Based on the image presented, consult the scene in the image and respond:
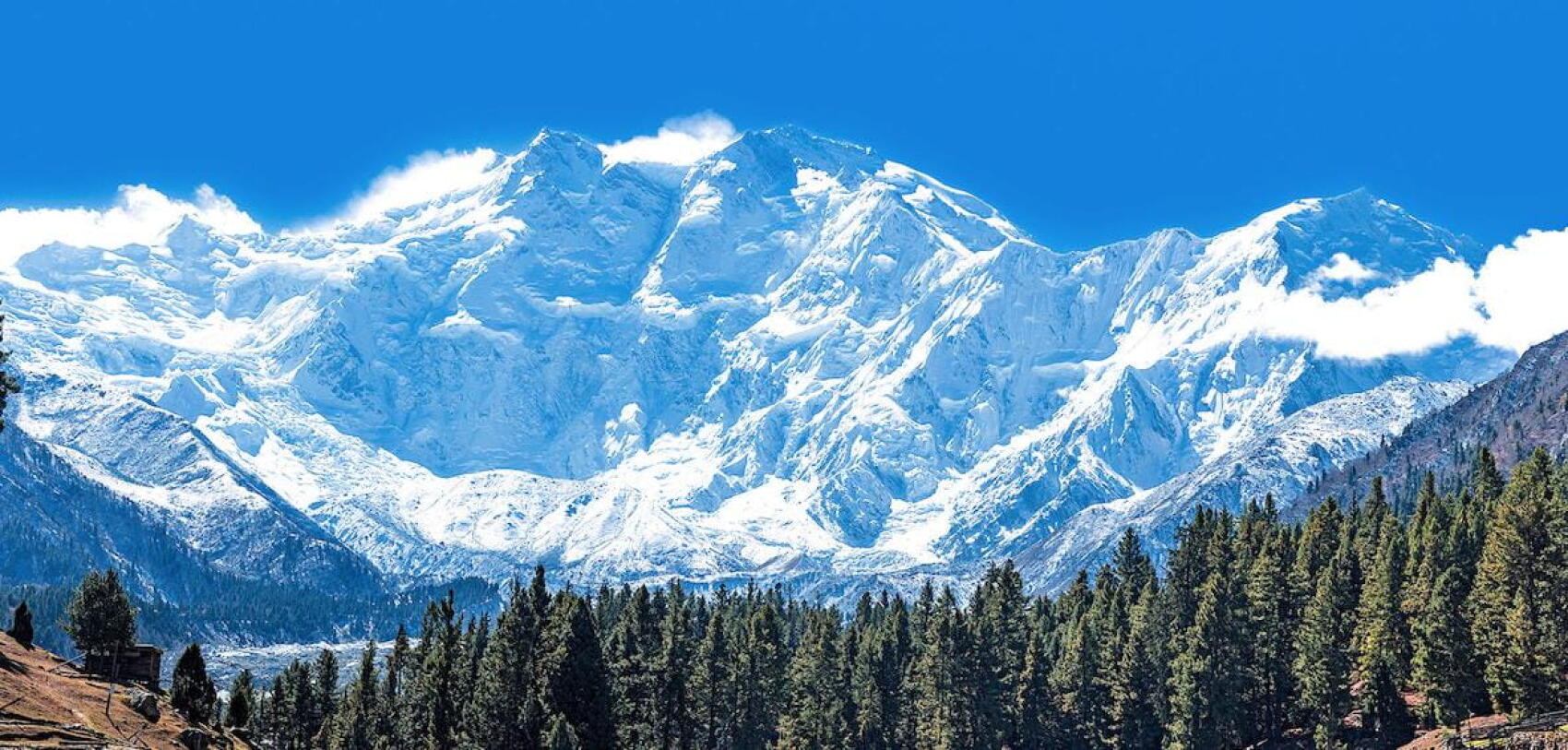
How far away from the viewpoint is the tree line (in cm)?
11788

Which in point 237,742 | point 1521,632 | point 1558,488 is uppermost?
point 1558,488

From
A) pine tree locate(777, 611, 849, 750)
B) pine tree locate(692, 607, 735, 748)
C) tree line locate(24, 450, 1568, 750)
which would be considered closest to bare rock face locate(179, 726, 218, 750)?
tree line locate(24, 450, 1568, 750)

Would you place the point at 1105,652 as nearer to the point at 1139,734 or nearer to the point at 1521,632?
the point at 1139,734

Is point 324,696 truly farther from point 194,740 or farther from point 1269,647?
point 1269,647

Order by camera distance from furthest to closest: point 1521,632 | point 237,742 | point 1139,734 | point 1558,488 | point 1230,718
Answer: point 1139,734 < point 1230,718 < point 1558,488 < point 1521,632 < point 237,742

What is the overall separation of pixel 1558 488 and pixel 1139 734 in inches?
1703

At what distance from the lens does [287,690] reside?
533 ft

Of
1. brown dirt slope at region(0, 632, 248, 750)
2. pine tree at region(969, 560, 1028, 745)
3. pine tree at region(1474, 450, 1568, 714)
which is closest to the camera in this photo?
brown dirt slope at region(0, 632, 248, 750)

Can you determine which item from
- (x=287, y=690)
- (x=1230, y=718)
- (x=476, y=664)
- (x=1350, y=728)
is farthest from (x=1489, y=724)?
(x=287, y=690)

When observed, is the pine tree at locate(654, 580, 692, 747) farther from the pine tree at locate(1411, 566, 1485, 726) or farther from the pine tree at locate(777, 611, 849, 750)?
the pine tree at locate(1411, 566, 1485, 726)

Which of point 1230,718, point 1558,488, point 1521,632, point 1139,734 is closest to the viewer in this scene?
point 1521,632

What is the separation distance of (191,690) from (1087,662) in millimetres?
88645

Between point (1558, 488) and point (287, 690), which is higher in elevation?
point (1558, 488)

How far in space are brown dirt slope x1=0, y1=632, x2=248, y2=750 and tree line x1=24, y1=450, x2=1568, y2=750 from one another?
8.04 metres
